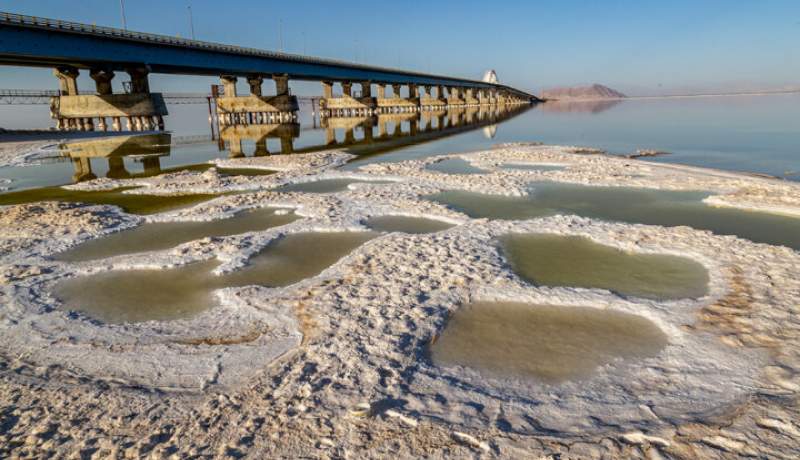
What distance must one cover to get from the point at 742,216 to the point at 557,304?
25.2ft

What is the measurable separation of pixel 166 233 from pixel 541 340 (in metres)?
8.73

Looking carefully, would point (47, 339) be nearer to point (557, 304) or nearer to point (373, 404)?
point (373, 404)

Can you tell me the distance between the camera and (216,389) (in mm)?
4336

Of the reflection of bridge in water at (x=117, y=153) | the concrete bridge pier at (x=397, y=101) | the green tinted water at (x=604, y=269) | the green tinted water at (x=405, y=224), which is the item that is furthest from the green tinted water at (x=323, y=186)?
the concrete bridge pier at (x=397, y=101)

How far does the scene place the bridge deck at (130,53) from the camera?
32719 millimetres

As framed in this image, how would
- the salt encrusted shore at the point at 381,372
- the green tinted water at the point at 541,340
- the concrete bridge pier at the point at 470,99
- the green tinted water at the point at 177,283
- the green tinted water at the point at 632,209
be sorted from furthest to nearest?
1. the concrete bridge pier at the point at 470,99
2. the green tinted water at the point at 632,209
3. the green tinted water at the point at 177,283
4. the green tinted water at the point at 541,340
5. the salt encrusted shore at the point at 381,372

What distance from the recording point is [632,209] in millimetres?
11531

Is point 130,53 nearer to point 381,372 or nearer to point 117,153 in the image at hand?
point 117,153

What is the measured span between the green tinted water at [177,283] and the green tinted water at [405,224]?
1293mm

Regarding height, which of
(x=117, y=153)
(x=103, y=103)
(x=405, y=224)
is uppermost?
(x=103, y=103)

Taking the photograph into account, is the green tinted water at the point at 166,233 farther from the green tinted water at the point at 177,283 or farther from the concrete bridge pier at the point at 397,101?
the concrete bridge pier at the point at 397,101

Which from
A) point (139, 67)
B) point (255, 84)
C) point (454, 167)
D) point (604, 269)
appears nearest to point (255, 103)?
point (255, 84)

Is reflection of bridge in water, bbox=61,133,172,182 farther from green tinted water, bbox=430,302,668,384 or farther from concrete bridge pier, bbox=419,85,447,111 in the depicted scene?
concrete bridge pier, bbox=419,85,447,111

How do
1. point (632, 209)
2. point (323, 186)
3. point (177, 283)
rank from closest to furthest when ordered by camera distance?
point (177, 283) < point (632, 209) < point (323, 186)
